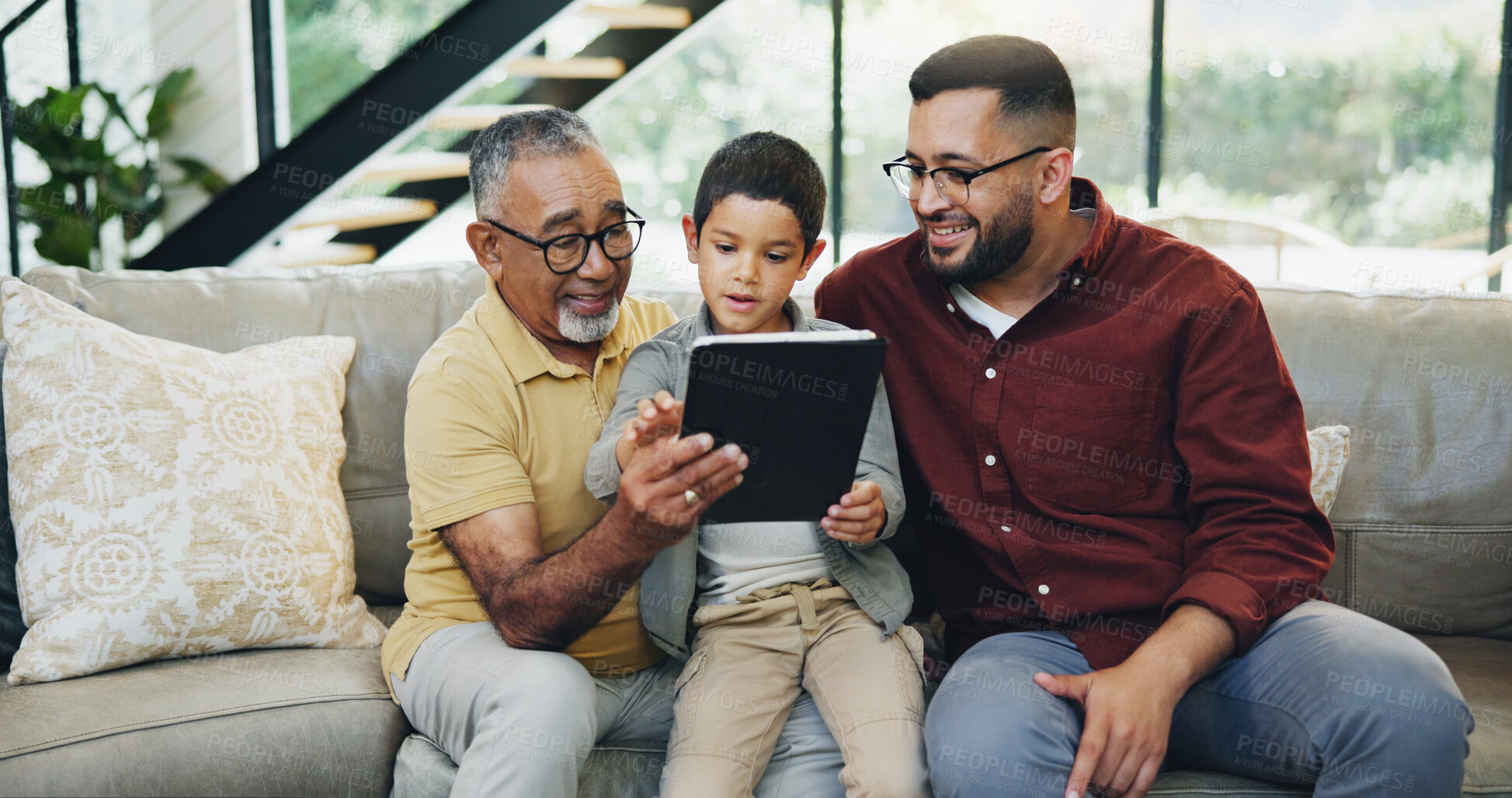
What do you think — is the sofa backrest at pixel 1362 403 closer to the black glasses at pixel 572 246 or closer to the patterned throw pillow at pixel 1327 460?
the patterned throw pillow at pixel 1327 460

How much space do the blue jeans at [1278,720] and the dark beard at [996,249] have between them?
0.56m

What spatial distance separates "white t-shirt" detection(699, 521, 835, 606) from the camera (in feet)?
4.98

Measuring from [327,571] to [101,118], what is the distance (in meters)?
3.71

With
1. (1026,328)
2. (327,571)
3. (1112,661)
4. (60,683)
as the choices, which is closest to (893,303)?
(1026,328)

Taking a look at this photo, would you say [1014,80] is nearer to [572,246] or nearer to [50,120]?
[572,246]

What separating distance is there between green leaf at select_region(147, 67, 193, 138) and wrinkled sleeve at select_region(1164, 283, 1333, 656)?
165 inches

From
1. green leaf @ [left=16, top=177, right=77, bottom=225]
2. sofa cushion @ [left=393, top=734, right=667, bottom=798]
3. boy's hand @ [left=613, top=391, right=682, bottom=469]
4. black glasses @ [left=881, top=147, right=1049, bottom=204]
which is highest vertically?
green leaf @ [left=16, top=177, right=77, bottom=225]

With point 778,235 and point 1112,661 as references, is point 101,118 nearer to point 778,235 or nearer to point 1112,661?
point 778,235

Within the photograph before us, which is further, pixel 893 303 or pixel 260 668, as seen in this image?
pixel 893 303

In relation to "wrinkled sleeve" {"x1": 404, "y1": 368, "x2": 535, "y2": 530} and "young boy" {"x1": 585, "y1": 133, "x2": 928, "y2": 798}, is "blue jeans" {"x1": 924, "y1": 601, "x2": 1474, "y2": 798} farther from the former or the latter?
"wrinkled sleeve" {"x1": 404, "y1": 368, "x2": 535, "y2": 530}

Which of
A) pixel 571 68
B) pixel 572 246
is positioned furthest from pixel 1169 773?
pixel 571 68

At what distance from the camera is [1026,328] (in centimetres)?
163

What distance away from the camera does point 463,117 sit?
361 cm

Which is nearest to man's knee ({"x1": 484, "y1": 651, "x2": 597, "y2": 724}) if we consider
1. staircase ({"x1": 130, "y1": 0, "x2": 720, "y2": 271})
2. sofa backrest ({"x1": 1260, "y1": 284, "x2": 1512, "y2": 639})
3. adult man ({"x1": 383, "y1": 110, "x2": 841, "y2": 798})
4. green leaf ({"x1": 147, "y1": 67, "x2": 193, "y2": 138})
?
adult man ({"x1": 383, "y1": 110, "x2": 841, "y2": 798})
